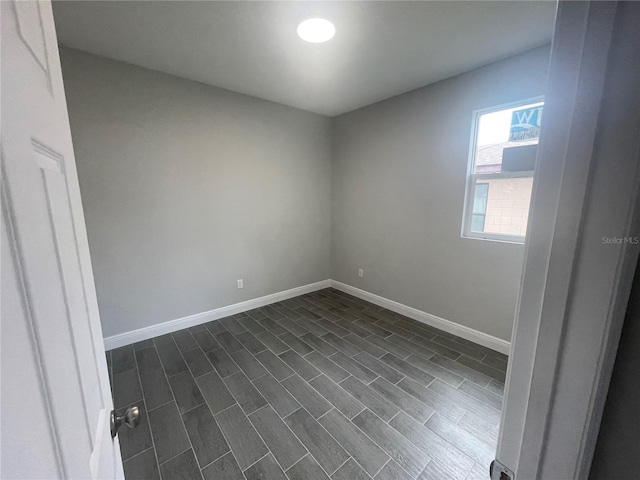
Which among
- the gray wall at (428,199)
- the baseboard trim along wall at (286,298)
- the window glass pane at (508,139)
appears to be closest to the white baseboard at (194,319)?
the baseboard trim along wall at (286,298)

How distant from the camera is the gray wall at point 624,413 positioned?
1.36ft

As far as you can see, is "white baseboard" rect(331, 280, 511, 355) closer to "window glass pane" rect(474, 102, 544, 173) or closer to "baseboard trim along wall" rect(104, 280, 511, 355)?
"baseboard trim along wall" rect(104, 280, 511, 355)

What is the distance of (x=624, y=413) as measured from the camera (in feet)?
1.42

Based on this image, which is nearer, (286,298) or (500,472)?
(500,472)

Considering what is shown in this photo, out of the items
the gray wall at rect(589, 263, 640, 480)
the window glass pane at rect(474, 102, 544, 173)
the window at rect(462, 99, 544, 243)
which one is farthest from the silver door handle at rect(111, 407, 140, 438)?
the window glass pane at rect(474, 102, 544, 173)

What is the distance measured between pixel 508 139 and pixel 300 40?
201cm

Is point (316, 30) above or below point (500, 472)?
above

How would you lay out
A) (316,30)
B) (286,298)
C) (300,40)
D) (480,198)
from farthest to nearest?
(286,298), (480,198), (300,40), (316,30)

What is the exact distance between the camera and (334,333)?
2.75 m

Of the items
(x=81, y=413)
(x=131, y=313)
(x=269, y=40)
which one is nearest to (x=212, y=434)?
(x=81, y=413)

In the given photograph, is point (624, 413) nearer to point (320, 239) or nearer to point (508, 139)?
point (508, 139)

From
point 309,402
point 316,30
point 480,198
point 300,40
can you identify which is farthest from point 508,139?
point 309,402

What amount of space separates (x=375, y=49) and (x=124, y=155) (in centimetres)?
243

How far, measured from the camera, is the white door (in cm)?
27
